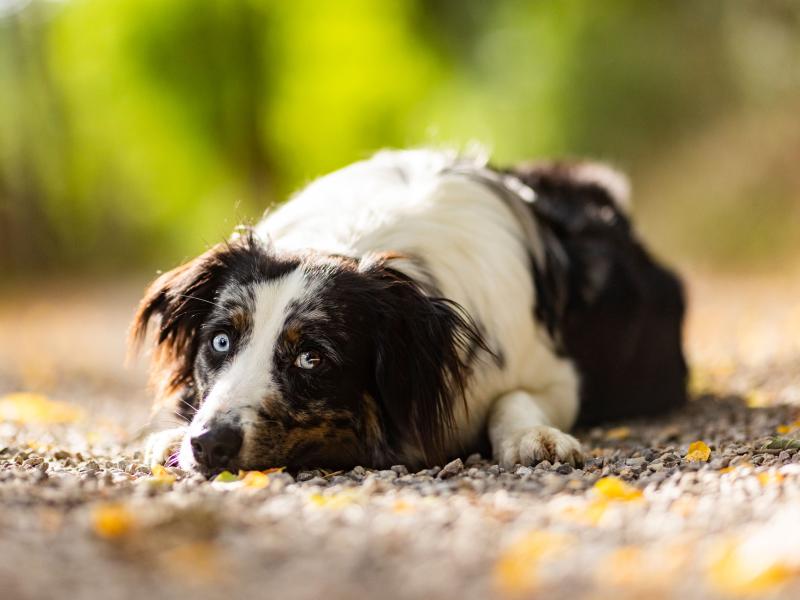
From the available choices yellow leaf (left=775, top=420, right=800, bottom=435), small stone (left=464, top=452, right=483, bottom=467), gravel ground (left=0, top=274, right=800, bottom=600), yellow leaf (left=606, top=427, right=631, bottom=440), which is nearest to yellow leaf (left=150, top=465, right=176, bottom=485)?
gravel ground (left=0, top=274, right=800, bottom=600)

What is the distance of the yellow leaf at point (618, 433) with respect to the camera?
170 inches

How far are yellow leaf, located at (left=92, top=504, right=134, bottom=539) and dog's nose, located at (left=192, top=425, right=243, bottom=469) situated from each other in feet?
2.44

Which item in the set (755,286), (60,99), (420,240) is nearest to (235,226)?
(420,240)

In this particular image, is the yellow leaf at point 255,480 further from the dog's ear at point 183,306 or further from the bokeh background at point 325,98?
the bokeh background at point 325,98

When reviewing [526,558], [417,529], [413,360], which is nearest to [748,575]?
[526,558]

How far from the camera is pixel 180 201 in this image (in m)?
19.2

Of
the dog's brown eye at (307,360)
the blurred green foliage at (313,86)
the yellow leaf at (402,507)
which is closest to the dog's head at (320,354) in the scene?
the dog's brown eye at (307,360)

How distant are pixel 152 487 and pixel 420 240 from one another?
1.59 meters

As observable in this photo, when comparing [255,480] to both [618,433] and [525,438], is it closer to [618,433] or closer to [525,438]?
[525,438]

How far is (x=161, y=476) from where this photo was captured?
10.5ft

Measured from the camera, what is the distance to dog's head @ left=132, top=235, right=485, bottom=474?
3334 millimetres

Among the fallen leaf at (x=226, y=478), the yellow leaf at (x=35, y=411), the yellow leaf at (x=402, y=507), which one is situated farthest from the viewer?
the yellow leaf at (x=35, y=411)

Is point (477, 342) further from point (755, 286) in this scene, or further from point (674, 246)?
point (674, 246)

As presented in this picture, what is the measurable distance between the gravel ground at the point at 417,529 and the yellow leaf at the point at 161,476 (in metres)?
0.01
